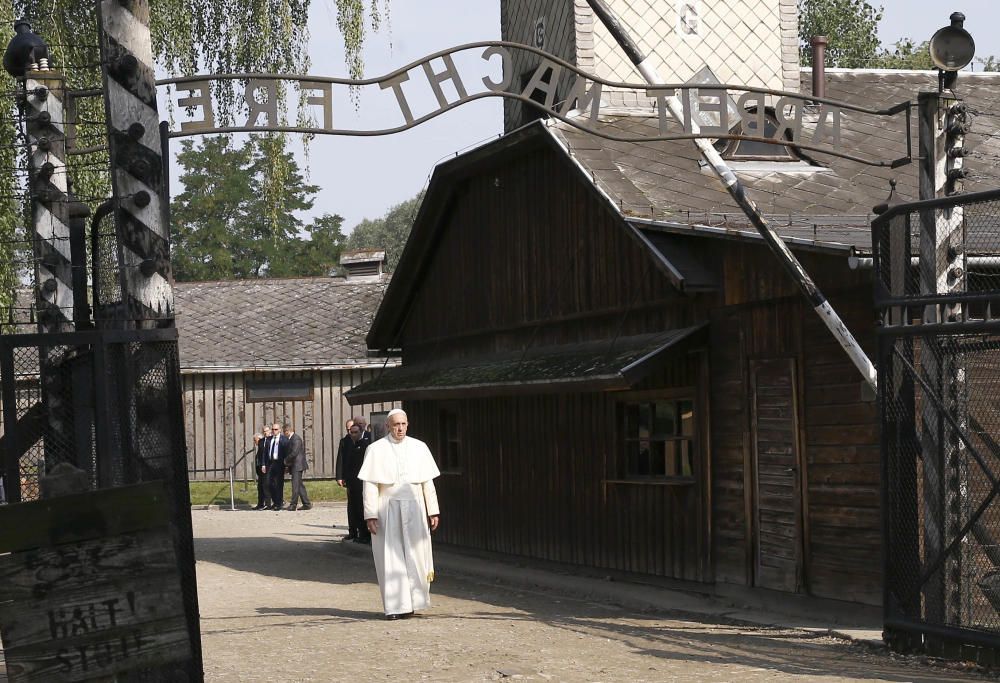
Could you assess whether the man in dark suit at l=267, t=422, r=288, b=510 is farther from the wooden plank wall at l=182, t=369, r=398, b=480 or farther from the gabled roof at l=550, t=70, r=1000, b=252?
the gabled roof at l=550, t=70, r=1000, b=252

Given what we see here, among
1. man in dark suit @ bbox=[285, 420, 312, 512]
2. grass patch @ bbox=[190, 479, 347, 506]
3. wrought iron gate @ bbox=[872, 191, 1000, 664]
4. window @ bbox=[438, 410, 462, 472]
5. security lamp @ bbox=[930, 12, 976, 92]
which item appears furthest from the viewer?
grass patch @ bbox=[190, 479, 347, 506]

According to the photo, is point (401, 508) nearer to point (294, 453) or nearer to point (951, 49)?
point (951, 49)

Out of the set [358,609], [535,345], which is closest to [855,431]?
[358,609]

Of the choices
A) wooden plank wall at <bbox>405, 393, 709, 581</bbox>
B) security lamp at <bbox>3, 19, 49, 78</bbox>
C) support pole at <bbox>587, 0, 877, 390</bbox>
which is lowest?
wooden plank wall at <bbox>405, 393, 709, 581</bbox>

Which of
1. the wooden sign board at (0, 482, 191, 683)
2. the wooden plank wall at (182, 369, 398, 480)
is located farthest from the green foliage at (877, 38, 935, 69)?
the wooden sign board at (0, 482, 191, 683)

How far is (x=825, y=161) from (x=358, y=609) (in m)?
7.52

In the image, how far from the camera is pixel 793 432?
13.3 m

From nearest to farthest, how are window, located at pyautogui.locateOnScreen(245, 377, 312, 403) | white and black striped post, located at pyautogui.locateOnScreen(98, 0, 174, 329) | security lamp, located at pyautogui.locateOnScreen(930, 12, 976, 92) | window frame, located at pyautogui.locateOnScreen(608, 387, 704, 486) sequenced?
white and black striped post, located at pyautogui.locateOnScreen(98, 0, 174, 329)
security lamp, located at pyautogui.locateOnScreen(930, 12, 976, 92)
window frame, located at pyautogui.locateOnScreen(608, 387, 704, 486)
window, located at pyautogui.locateOnScreen(245, 377, 312, 403)

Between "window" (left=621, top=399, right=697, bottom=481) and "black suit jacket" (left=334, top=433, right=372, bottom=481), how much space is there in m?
5.45

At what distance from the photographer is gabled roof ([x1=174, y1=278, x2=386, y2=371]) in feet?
119

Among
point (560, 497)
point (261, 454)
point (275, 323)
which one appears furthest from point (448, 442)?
point (275, 323)

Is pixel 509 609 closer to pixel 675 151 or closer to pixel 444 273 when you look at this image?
pixel 675 151

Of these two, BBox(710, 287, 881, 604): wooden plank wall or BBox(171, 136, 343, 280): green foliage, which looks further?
BBox(171, 136, 343, 280): green foliage

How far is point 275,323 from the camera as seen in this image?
3812 centimetres
